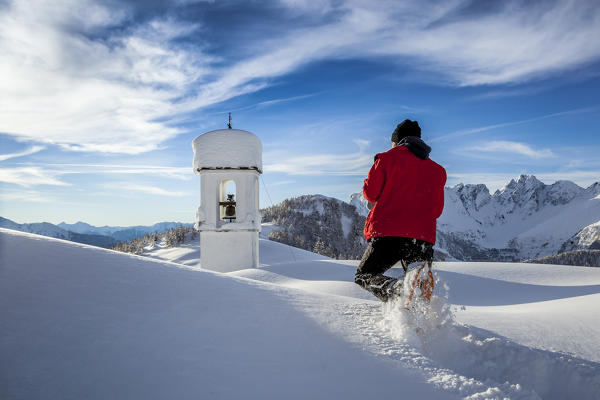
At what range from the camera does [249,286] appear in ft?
9.55

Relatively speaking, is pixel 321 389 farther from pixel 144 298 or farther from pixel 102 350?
pixel 144 298

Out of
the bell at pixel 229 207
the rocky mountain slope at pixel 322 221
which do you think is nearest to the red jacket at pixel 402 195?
the bell at pixel 229 207

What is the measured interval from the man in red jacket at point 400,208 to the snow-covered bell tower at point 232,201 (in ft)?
17.8

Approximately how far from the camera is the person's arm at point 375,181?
119 inches

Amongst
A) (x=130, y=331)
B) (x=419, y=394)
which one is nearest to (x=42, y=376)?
(x=130, y=331)

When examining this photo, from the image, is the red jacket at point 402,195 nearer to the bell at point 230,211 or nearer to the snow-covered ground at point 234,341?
the snow-covered ground at point 234,341

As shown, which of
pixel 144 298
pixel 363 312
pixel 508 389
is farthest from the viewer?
pixel 363 312

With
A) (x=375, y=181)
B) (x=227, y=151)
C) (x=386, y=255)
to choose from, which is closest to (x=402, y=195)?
(x=375, y=181)

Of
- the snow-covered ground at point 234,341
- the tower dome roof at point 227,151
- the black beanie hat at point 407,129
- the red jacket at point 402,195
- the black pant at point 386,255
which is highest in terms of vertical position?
the tower dome roof at point 227,151

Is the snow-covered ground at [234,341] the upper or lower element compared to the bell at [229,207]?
lower

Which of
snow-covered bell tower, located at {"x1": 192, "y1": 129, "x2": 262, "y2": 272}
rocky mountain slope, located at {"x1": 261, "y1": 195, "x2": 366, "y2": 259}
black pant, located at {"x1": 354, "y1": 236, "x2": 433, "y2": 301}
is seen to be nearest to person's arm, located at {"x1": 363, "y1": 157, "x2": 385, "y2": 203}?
black pant, located at {"x1": 354, "y1": 236, "x2": 433, "y2": 301}

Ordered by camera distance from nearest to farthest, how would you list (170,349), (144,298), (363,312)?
(170,349) < (144,298) < (363,312)

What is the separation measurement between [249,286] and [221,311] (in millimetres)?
619

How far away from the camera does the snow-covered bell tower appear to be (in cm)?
811
